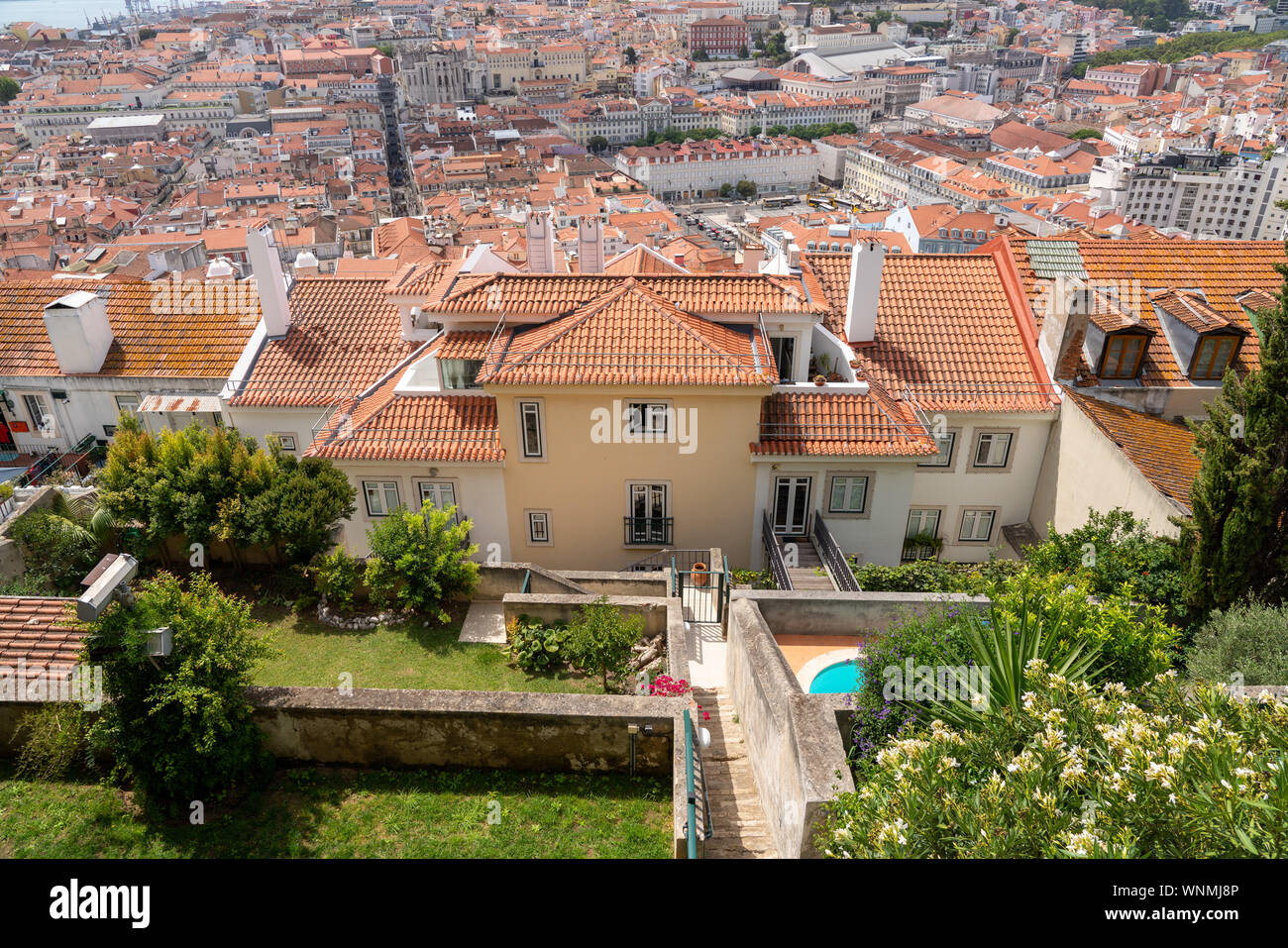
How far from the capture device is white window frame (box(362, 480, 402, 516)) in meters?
18.2

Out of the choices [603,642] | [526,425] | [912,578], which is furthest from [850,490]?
[603,642]

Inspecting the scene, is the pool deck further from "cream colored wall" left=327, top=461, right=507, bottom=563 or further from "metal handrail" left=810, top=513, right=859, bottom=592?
"cream colored wall" left=327, top=461, right=507, bottom=563

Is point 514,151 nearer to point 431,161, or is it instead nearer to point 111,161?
point 431,161

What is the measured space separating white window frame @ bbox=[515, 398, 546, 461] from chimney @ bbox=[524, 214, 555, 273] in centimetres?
823

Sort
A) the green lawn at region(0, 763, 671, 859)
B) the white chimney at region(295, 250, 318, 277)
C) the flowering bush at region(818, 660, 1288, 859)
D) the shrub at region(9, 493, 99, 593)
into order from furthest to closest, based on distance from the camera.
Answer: the white chimney at region(295, 250, 318, 277), the shrub at region(9, 493, 99, 593), the green lawn at region(0, 763, 671, 859), the flowering bush at region(818, 660, 1288, 859)

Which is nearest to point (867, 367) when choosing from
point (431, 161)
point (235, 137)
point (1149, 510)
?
point (1149, 510)

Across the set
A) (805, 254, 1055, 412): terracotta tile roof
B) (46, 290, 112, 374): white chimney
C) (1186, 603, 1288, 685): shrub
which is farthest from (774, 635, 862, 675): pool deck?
(46, 290, 112, 374): white chimney

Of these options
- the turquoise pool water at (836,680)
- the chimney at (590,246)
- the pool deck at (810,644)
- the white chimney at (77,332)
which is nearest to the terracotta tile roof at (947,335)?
the chimney at (590,246)

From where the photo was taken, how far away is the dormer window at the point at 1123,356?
18.8 meters

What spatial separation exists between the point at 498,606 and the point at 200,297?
16.5 m

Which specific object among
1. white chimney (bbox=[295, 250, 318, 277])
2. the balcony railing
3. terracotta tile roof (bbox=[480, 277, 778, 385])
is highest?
terracotta tile roof (bbox=[480, 277, 778, 385])

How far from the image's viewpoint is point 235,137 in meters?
190

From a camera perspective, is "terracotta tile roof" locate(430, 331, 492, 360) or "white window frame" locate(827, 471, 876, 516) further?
"terracotta tile roof" locate(430, 331, 492, 360)
